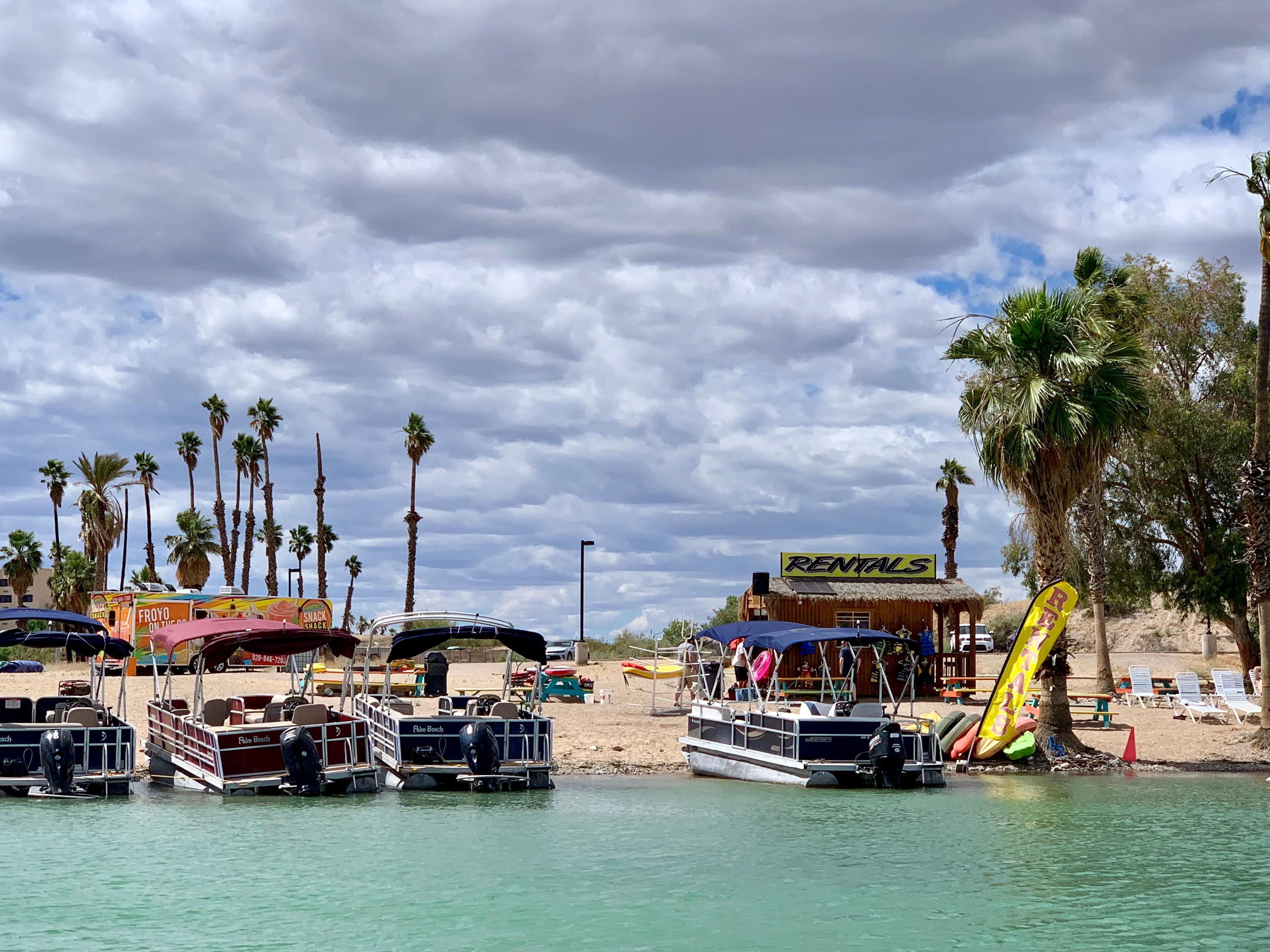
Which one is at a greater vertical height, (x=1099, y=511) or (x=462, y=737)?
(x=1099, y=511)

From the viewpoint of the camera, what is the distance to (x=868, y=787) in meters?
24.4

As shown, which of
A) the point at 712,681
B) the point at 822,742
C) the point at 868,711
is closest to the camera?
the point at 822,742

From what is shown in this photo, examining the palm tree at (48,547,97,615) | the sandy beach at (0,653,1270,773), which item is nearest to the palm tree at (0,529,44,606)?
the palm tree at (48,547,97,615)

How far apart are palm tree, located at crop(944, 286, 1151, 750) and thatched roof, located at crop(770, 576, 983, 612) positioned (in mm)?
12429

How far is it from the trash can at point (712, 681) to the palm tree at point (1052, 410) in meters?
6.64

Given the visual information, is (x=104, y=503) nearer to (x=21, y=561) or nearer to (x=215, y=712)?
(x=21, y=561)

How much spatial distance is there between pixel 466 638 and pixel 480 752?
2.15 meters

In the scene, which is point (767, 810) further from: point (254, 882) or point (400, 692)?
point (400, 692)

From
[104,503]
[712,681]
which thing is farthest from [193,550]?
[712,681]

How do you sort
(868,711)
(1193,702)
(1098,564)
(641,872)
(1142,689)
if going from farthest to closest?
(1098,564), (1142,689), (1193,702), (868,711), (641,872)

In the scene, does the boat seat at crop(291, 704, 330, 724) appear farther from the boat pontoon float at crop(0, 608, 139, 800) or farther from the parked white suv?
the parked white suv

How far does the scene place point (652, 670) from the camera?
137 ft

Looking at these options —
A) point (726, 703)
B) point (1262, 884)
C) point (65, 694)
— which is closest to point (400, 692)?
point (65, 694)

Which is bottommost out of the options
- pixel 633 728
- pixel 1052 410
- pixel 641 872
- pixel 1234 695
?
pixel 641 872
